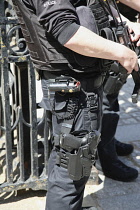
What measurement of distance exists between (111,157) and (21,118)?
107 cm

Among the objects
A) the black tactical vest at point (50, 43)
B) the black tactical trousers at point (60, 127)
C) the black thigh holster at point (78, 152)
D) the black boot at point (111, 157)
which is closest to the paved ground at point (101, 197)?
the black boot at point (111, 157)

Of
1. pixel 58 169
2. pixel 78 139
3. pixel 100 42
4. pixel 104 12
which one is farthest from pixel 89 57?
pixel 58 169

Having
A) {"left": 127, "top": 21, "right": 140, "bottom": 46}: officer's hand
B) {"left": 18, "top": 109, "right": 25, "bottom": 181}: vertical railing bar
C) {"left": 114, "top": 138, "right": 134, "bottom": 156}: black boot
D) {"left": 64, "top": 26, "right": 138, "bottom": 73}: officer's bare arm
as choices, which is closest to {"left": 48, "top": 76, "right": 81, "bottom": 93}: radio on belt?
{"left": 64, "top": 26, "right": 138, "bottom": 73}: officer's bare arm

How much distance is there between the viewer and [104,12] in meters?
2.36

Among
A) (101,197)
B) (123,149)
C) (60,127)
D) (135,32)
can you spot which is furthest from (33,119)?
(123,149)

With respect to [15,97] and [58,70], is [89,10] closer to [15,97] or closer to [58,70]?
[58,70]

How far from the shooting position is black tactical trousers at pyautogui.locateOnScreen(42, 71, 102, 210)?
238 centimetres

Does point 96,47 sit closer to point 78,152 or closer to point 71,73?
point 71,73

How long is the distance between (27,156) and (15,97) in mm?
585

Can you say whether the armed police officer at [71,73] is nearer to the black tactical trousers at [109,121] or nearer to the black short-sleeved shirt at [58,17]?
the black short-sleeved shirt at [58,17]

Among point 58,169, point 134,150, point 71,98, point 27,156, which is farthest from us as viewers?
point 134,150

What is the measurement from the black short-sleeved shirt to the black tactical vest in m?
0.11

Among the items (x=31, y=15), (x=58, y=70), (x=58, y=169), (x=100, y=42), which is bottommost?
(x=58, y=169)

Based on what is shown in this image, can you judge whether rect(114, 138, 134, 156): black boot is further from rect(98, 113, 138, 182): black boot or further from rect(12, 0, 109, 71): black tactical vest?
rect(12, 0, 109, 71): black tactical vest
